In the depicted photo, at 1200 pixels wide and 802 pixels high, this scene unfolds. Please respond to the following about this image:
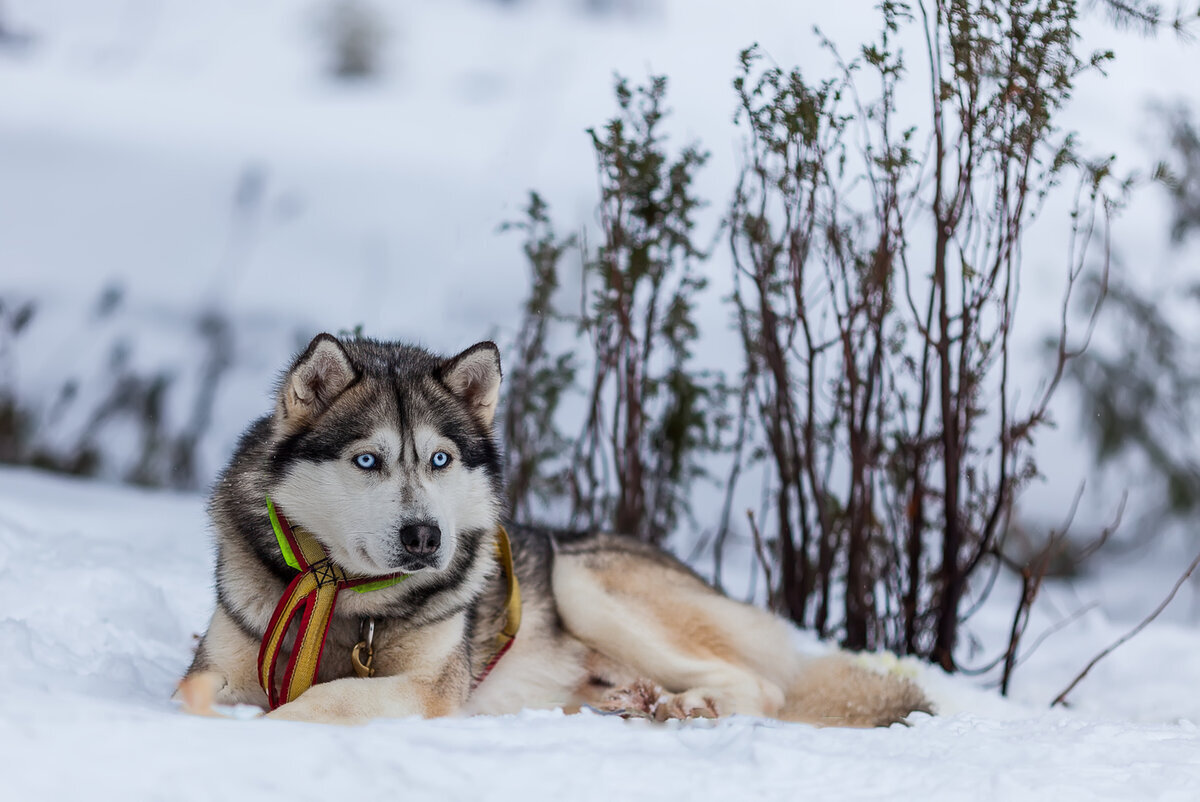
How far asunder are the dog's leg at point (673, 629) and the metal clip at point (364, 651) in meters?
0.96

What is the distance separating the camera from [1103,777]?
7.65 ft

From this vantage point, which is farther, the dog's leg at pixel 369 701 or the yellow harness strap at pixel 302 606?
the yellow harness strap at pixel 302 606

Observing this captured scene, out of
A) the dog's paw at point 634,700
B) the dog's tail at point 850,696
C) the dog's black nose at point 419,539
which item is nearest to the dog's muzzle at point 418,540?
the dog's black nose at point 419,539

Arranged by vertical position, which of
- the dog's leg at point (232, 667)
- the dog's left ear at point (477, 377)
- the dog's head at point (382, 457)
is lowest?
the dog's leg at point (232, 667)

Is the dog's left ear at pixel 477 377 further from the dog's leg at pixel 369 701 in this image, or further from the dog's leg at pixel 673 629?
the dog's leg at pixel 673 629

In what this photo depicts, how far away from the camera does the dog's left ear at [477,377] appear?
292cm

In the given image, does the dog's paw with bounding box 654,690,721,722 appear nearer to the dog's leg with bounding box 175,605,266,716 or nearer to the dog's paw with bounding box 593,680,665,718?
the dog's paw with bounding box 593,680,665,718

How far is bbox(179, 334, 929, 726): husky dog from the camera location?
2.61 meters

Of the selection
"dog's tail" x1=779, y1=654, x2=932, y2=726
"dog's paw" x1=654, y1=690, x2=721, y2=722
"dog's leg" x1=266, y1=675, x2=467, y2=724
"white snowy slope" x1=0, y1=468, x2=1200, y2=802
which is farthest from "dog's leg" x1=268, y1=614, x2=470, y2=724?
"dog's tail" x1=779, y1=654, x2=932, y2=726

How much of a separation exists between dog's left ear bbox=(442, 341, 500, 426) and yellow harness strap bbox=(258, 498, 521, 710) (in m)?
0.54

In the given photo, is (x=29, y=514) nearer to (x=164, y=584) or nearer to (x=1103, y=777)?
(x=164, y=584)

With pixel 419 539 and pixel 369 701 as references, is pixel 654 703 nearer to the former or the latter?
pixel 369 701

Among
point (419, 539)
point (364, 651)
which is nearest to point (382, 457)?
point (419, 539)

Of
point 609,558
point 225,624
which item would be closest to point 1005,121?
point 609,558
